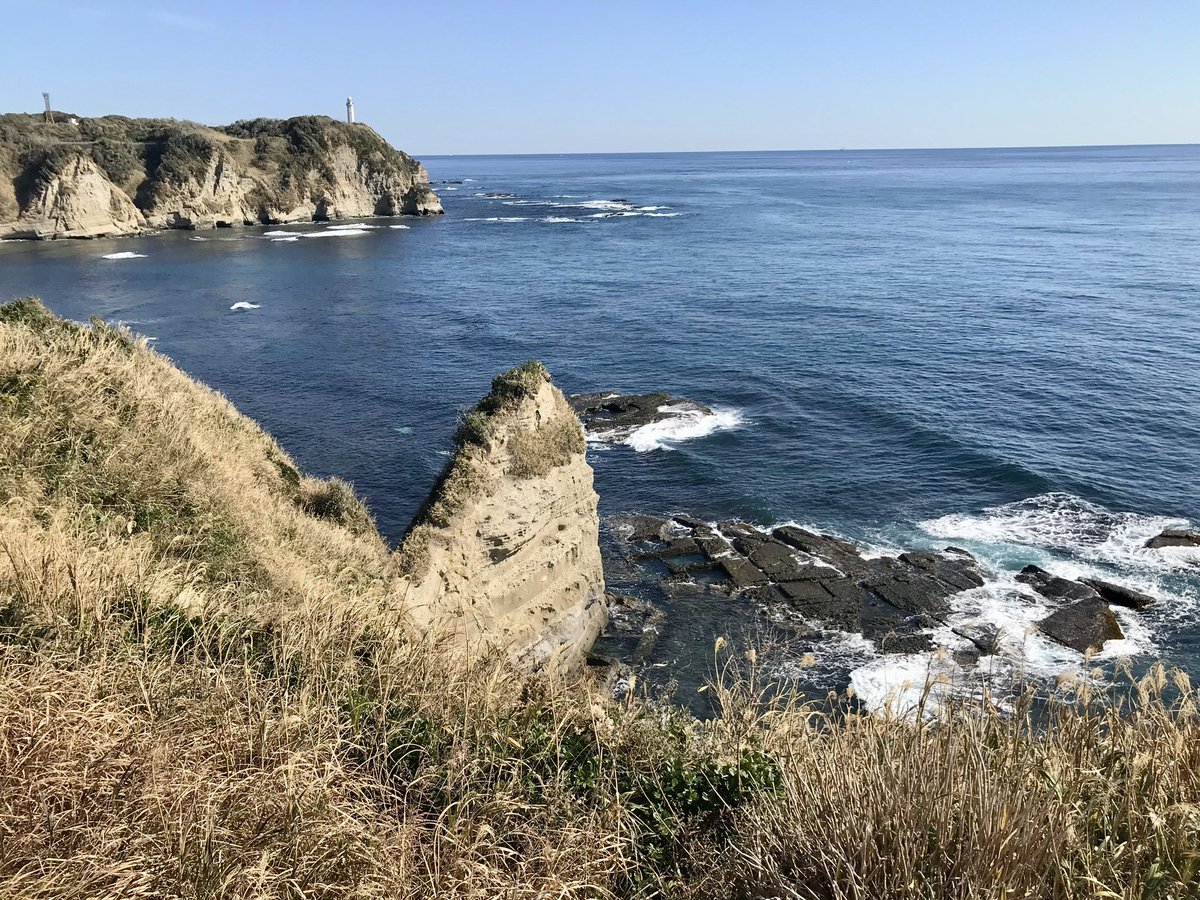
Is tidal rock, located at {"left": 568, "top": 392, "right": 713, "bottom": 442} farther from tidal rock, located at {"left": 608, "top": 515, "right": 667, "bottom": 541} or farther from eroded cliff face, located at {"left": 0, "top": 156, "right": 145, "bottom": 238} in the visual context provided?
eroded cliff face, located at {"left": 0, "top": 156, "right": 145, "bottom": 238}

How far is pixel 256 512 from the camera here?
47.5ft

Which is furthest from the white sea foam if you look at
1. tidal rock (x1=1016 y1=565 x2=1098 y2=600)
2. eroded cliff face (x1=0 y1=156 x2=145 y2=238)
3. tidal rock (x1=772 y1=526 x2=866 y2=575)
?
tidal rock (x1=1016 y1=565 x2=1098 y2=600)

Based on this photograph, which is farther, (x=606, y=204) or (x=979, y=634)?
(x=606, y=204)

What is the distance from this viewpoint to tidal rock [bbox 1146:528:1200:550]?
2773 cm

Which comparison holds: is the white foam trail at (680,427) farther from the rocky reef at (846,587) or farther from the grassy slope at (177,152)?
the grassy slope at (177,152)

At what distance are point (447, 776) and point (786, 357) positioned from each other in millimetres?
46422

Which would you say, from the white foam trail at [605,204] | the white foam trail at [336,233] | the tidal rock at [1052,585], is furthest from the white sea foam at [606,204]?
the tidal rock at [1052,585]

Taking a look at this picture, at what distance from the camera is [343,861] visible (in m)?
4.67

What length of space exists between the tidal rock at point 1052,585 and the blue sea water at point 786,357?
0.77 m

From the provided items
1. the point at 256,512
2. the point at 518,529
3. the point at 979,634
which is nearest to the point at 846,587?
the point at 979,634

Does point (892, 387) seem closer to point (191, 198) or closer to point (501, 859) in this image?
point (501, 859)

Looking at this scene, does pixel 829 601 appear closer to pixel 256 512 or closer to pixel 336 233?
pixel 256 512

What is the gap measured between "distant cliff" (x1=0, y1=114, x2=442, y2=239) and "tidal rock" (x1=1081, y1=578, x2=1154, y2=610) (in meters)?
107

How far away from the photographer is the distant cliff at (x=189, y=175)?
93000 mm
